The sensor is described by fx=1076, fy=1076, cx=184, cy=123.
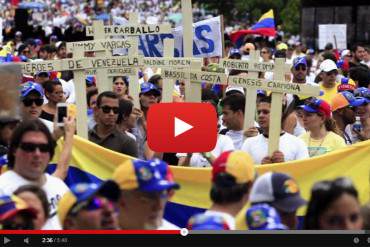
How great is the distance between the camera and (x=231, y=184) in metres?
5.46

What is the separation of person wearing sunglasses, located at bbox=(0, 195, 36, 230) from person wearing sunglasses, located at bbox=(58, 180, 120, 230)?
0.71 ft

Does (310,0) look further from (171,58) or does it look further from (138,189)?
(138,189)

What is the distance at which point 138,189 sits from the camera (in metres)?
5.00

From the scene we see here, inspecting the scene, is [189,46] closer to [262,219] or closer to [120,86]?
[120,86]

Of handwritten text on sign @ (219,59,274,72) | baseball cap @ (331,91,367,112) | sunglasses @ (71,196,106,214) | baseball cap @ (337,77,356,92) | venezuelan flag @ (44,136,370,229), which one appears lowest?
venezuelan flag @ (44,136,370,229)

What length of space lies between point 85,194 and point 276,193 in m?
1.05

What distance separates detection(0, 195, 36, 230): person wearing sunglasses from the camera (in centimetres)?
497

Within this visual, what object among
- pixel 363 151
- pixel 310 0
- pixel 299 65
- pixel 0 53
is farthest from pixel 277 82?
pixel 310 0

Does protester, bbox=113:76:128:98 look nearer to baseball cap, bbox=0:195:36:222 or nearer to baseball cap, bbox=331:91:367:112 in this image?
baseball cap, bbox=331:91:367:112

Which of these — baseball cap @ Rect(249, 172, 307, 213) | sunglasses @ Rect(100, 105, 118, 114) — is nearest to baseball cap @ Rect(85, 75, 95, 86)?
sunglasses @ Rect(100, 105, 118, 114)

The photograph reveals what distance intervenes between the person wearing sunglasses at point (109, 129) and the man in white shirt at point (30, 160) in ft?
6.46

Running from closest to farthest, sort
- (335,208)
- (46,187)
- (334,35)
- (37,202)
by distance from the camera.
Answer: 1. (335,208)
2. (37,202)
3. (46,187)
4. (334,35)

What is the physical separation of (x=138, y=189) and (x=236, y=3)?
35.6 m

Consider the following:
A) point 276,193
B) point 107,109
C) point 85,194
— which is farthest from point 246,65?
point 85,194
